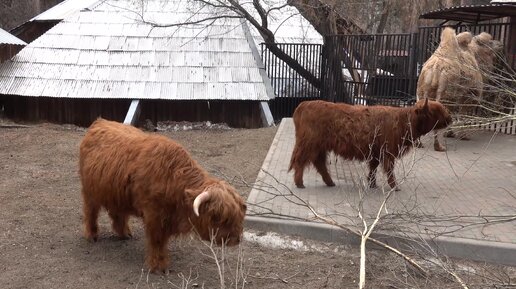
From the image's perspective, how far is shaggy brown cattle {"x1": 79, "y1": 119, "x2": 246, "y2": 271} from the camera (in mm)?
4398

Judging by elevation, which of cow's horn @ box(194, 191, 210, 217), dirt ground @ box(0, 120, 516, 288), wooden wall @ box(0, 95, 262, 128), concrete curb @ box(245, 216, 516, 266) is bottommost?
dirt ground @ box(0, 120, 516, 288)

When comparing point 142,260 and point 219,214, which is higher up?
point 219,214

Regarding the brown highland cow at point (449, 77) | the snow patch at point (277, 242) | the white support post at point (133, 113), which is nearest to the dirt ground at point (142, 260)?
the snow patch at point (277, 242)

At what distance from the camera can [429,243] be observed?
18.4 ft

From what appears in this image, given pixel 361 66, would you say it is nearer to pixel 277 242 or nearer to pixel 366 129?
pixel 366 129

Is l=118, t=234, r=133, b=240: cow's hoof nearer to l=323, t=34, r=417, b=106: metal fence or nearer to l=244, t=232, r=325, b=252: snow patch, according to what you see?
l=244, t=232, r=325, b=252: snow patch

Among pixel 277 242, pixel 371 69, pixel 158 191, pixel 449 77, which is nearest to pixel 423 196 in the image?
pixel 277 242

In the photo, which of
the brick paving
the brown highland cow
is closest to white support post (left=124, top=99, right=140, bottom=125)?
the brick paving

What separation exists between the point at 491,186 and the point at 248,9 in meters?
12.2

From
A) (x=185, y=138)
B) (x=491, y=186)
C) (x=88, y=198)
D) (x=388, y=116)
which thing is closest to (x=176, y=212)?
(x=88, y=198)

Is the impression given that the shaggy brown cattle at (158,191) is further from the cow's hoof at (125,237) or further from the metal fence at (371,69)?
the metal fence at (371,69)

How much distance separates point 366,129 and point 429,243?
202cm

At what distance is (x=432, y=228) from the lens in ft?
19.9

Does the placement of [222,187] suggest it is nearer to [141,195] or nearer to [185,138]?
[141,195]
